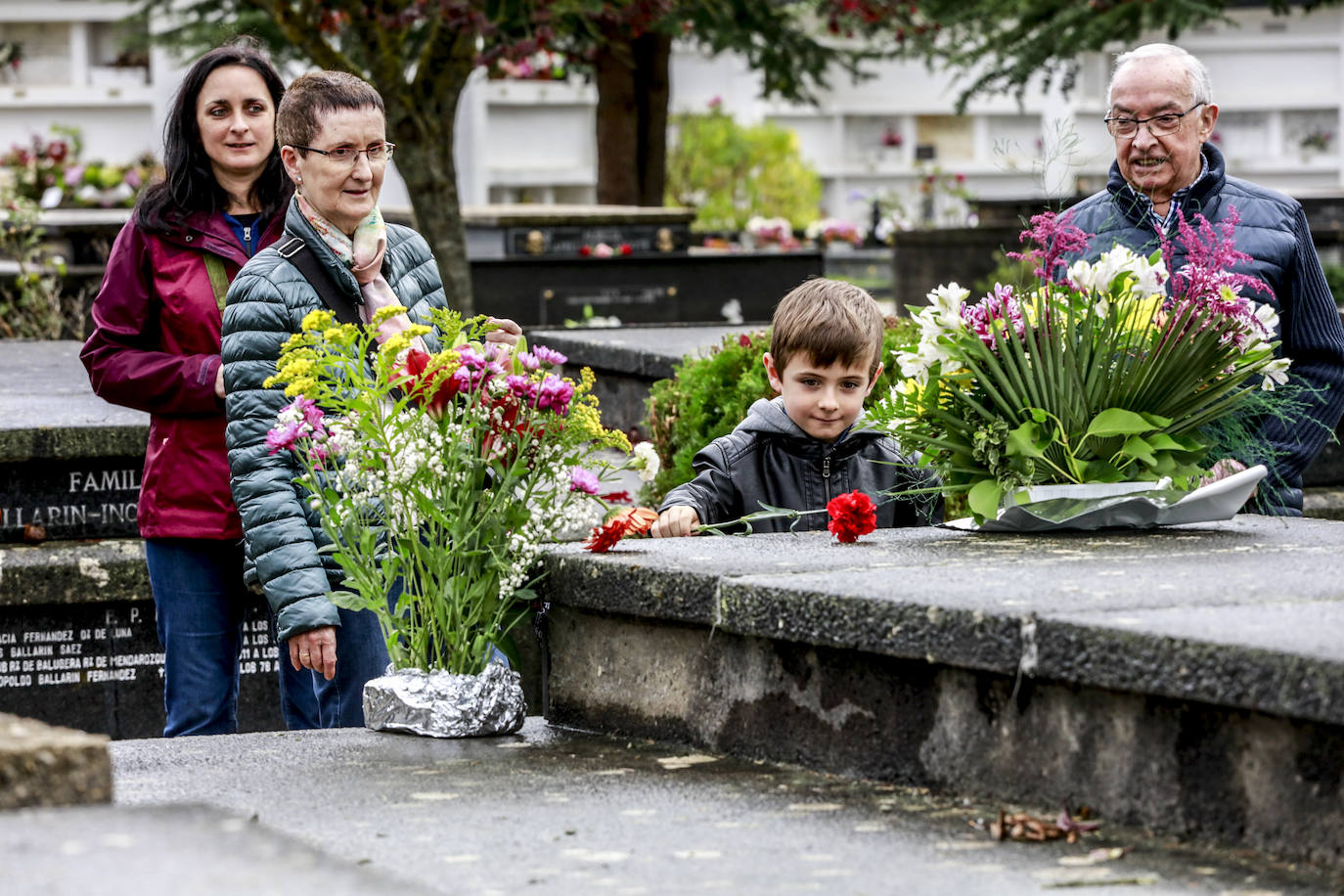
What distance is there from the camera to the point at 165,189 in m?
Result: 4.67

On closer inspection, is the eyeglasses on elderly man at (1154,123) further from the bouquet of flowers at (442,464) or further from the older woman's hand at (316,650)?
the older woman's hand at (316,650)

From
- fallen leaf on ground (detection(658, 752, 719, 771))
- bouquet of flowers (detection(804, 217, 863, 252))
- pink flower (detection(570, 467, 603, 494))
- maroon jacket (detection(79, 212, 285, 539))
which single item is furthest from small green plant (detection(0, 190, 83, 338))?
bouquet of flowers (detection(804, 217, 863, 252))

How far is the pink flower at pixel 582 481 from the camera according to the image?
145 inches

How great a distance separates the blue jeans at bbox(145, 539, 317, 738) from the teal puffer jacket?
436mm

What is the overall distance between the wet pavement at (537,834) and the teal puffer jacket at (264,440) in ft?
1.19

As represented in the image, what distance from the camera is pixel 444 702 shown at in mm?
3816

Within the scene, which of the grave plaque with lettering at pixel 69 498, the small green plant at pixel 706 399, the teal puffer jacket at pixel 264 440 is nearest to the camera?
the teal puffer jacket at pixel 264 440

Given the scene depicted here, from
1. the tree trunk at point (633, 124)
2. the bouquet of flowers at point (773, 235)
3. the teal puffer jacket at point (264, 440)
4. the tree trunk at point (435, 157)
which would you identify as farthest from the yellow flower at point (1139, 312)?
the bouquet of flowers at point (773, 235)

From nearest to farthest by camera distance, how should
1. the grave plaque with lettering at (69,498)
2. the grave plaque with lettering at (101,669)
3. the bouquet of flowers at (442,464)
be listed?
the bouquet of flowers at (442,464)
the grave plaque with lettering at (101,669)
the grave plaque with lettering at (69,498)

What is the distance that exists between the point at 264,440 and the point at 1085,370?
1659mm

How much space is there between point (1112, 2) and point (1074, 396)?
14.9 metres

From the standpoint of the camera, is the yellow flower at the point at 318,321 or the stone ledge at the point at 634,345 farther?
the stone ledge at the point at 634,345

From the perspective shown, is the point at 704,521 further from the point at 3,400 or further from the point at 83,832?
the point at 3,400

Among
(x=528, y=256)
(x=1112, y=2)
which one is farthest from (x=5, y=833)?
(x=1112, y=2)
